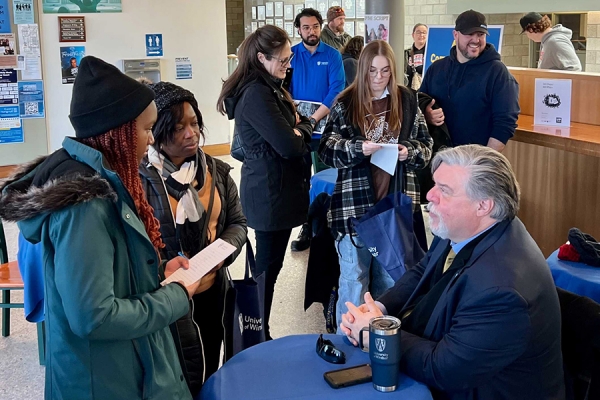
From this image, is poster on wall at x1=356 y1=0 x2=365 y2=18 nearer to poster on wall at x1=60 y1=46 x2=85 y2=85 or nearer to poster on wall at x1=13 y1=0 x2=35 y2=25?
poster on wall at x1=60 y1=46 x2=85 y2=85

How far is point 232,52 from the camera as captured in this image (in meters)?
15.7

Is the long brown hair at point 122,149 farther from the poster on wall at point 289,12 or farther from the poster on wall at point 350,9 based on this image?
the poster on wall at point 289,12

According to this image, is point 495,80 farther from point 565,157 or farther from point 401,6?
point 401,6

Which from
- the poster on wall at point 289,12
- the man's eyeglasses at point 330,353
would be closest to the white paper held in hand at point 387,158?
the man's eyeglasses at point 330,353

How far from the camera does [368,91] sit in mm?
3375

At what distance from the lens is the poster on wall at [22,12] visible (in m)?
7.28

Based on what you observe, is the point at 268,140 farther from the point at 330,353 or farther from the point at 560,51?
the point at 560,51

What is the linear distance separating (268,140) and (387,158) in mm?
567

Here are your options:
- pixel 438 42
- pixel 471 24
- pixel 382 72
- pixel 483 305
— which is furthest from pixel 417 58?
pixel 483 305

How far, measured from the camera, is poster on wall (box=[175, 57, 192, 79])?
8297mm

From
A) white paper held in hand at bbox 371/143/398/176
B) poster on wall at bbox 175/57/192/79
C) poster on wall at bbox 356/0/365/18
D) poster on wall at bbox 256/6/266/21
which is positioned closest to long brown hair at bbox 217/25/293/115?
white paper held in hand at bbox 371/143/398/176

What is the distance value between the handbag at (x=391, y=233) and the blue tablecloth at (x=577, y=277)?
648 mm

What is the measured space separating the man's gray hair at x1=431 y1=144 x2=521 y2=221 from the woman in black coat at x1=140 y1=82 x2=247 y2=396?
3.01 ft

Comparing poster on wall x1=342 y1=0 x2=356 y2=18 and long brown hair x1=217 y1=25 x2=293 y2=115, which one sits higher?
poster on wall x1=342 y1=0 x2=356 y2=18
